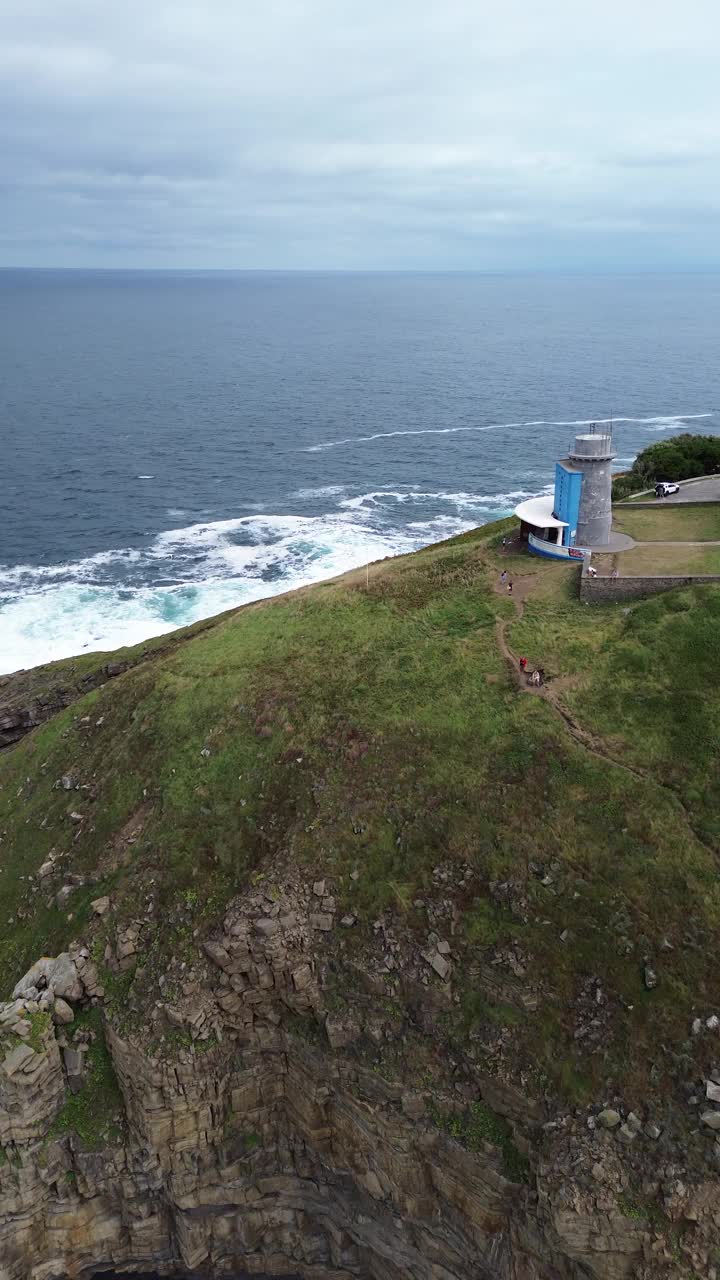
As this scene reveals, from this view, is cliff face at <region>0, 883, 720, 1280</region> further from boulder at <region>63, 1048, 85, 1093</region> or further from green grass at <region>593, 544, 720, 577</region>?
green grass at <region>593, 544, 720, 577</region>

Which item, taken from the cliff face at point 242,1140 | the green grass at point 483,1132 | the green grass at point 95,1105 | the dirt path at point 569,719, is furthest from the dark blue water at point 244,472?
the green grass at point 483,1132

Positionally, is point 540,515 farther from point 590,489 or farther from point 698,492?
point 698,492

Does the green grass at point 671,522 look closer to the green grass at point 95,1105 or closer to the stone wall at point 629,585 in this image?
the stone wall at point 629,585

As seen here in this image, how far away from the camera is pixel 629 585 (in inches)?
1690

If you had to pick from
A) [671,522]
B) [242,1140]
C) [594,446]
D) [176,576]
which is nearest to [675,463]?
[671,522]

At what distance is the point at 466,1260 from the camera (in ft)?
88.0

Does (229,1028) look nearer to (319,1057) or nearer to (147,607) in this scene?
(319,1057)

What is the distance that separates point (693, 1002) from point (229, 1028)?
603 inches

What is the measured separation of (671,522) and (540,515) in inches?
362

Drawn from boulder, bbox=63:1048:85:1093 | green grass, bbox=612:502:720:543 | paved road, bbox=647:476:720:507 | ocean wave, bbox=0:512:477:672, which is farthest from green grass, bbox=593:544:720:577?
ocean wave, bbox=0:512:477:672

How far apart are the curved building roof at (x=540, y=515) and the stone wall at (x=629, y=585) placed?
5573 mm

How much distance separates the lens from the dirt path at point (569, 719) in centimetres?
3111

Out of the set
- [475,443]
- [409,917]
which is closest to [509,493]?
[475,443]

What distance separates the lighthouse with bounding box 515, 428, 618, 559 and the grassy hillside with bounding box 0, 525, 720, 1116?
3877 millimetres
